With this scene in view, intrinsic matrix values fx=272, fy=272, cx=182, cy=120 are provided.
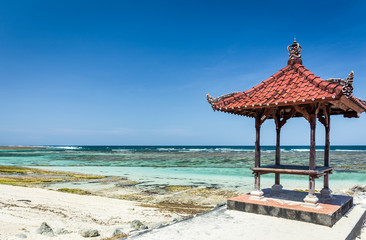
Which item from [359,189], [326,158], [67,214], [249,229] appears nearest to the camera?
[249,229]

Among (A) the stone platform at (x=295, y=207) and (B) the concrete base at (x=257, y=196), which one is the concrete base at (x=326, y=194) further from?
(B) the concrete base at (x=257, y=196)

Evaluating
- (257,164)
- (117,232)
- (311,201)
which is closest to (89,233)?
(117,232)

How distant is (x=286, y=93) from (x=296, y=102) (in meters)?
0.68

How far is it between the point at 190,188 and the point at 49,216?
9203 mm

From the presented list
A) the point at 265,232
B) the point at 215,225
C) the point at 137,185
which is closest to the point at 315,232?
the point at 265,232

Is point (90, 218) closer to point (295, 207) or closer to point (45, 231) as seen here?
point (45, 231)

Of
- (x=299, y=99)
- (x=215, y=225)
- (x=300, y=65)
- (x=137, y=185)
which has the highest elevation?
(x=300, y=65)

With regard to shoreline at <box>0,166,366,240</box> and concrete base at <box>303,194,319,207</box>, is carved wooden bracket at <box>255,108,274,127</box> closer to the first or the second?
concrete base at <box>303,194,319,207</box>

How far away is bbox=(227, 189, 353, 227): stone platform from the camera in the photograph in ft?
21.0

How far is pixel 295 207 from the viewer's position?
6926mm

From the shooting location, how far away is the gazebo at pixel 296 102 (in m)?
6.53

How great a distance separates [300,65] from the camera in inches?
320

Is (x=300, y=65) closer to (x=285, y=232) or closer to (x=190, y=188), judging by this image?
(x=285, y=232)

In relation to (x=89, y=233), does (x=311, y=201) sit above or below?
above
